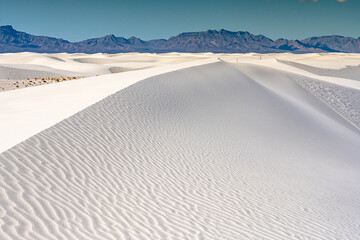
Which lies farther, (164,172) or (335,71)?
(335,71)

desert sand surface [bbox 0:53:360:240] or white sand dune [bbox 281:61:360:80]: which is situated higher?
white sand dune [bbox 281:61:360:80]

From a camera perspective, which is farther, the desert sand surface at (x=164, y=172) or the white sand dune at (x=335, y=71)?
the white sand dune at (x=335, y=71)

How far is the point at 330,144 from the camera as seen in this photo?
1344 cm

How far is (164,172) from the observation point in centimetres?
730

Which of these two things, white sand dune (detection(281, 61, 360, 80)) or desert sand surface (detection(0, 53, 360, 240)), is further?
white sand dune (detection(281, 61, 360, 80))

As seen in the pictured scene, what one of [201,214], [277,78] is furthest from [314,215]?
[277,78]

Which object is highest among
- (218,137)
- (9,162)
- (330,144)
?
(9,162)

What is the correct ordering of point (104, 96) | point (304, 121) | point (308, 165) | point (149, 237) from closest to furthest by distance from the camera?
point (149, 237), point (308, 165), point (104, 96), point (304, 121)

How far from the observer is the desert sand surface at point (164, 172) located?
5.14 meters

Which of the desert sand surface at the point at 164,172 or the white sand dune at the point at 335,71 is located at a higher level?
the white sand dune at the point at 335,71

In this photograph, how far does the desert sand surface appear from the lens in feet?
16.9

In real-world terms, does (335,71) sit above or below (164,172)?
above

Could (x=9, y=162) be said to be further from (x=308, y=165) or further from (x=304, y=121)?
(x=304, y=121)

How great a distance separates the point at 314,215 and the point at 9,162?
5294 mm
